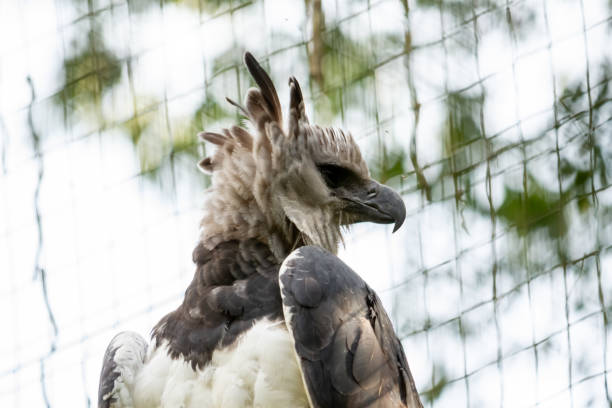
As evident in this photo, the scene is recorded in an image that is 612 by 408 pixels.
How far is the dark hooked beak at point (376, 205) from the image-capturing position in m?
3.13

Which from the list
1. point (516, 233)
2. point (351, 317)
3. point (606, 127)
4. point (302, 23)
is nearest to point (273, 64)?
point (302, 23)

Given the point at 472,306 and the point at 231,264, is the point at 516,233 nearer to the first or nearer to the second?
the point at 472,306

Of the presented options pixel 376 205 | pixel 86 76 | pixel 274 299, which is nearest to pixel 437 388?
pixel 376 205

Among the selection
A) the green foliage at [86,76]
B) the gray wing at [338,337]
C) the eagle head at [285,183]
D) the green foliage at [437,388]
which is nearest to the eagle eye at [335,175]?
the eagle head at [285,183]

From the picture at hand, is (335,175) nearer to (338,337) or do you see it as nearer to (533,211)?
Result: (338,337)

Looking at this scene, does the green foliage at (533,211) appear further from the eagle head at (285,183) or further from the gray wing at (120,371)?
the gray wing at (120,371)

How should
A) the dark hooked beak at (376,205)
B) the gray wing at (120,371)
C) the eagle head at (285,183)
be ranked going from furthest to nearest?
the dark hooked beak at (376,205) → the eagle head at (285,183) → the gray wing at (120,371)

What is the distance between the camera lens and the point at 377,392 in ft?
8.12

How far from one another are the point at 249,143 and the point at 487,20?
1.87 meters

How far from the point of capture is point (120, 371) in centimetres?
269

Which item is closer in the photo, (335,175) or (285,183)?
(285,183)

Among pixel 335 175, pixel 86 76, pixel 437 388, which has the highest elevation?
pixel 86 76

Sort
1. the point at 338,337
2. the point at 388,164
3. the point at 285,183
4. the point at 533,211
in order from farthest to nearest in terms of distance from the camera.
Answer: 1. the point at 533,211
2. the point at 388,164
3. the point at 285,183
4. the point at 338,337

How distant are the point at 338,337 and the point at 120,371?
69 centimetres
